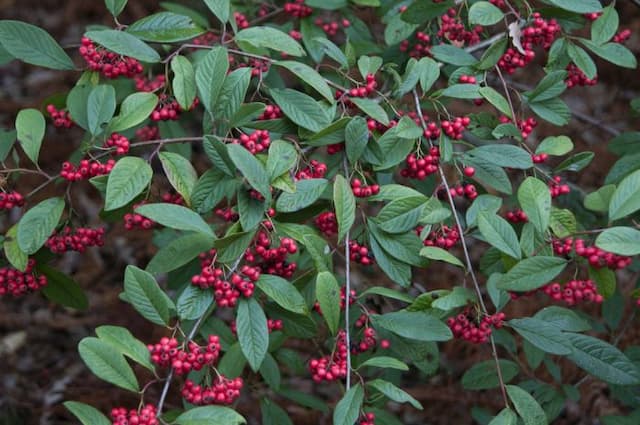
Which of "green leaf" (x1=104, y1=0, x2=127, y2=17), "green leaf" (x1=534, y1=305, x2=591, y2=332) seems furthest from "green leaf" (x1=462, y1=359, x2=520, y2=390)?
"green leaf" (x1=104, y1=0, x2=127, y2=17)

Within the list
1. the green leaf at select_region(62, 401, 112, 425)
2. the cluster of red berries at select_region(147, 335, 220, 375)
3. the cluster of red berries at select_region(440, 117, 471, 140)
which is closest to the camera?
the green leaf at select_region(62, 401, 112, 425)

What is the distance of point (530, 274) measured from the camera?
68.0 inches

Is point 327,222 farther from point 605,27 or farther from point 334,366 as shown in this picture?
point 605,27

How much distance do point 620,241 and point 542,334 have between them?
315mm

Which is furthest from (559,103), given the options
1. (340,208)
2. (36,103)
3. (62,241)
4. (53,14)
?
(53,14)

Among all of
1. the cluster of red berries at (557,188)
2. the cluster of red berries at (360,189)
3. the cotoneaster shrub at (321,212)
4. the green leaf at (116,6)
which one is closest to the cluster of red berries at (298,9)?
the cotoneaster shrub at (321,212)

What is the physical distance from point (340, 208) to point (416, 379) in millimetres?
2359

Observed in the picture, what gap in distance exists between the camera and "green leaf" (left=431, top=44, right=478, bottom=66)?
7.24 ft

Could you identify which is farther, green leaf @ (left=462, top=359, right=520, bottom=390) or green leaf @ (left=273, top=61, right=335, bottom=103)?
green leaf @ (left=462, top=359, right=520, bottom=390)

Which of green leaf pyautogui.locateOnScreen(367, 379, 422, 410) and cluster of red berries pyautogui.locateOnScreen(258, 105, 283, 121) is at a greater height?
cluster of red berries pyautogui.locateOnScreen(258, 105, 283, 121)

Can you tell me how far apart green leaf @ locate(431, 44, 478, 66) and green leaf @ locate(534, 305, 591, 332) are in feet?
2.37

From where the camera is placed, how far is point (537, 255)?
184cm

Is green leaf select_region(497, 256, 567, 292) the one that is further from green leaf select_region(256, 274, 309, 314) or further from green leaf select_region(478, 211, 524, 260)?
green leaf select_region(256, 274, 309, 314)

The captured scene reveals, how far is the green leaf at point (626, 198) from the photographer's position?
68.7 inches
